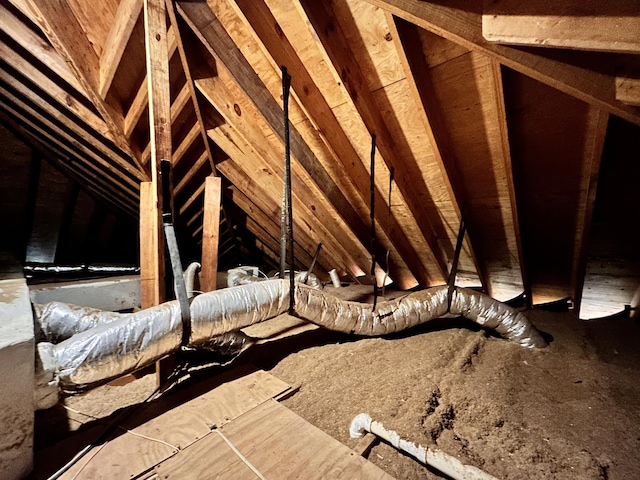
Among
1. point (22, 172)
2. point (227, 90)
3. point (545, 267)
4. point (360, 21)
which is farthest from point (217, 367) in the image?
point (22, 172)

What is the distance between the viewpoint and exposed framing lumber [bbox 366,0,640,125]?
92 cm

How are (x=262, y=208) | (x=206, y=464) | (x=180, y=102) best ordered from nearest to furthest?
(x=206, y=464), (x=180, y=102), (x=262, y=208)

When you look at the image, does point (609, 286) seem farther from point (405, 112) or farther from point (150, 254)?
point (150, 254)

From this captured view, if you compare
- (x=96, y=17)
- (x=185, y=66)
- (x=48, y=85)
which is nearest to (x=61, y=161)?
(x=48, y=85)

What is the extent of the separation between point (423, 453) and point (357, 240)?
203 cm

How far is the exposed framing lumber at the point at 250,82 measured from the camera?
1.42 m

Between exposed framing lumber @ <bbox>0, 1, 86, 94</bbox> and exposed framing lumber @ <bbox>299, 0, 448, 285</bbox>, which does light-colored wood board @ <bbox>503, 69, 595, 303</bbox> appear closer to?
exposed framing lumber @ <bbox>299, 0, 448, 285</bbox>

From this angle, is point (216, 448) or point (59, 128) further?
point (59, 128)

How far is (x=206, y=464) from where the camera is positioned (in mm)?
1060

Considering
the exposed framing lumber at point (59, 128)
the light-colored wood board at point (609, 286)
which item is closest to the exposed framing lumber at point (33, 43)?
the exposed framing lumber at point (59, 128)

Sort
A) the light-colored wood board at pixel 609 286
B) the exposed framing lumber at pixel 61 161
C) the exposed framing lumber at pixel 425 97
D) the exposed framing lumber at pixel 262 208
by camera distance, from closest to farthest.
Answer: the exposed framing lumber at pixel 425 97, the light-colored wood board at pixel 609 286, the exposed framing lumber at pixel 262 208, the exposed framing lumber at pixel 61 161

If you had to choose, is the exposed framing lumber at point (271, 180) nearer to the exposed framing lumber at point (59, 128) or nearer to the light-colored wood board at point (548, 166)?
the exposed framing lumber at point (59, 128)

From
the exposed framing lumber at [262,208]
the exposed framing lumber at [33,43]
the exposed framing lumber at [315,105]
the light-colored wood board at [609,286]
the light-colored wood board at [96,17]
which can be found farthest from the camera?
the exposed framing lumber at [262,208]

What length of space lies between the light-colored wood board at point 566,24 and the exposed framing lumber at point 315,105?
1.00 meters
